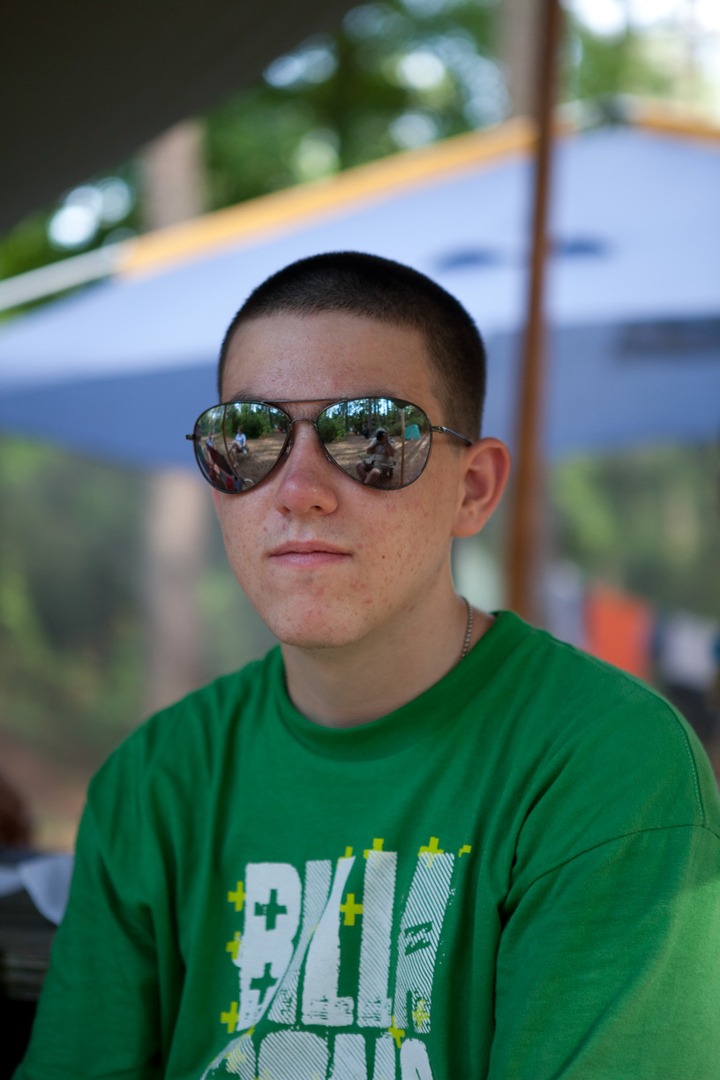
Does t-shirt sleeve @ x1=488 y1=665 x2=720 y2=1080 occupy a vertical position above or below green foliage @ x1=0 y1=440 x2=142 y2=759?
below

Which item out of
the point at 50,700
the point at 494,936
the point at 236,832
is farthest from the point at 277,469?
the point at 50,700

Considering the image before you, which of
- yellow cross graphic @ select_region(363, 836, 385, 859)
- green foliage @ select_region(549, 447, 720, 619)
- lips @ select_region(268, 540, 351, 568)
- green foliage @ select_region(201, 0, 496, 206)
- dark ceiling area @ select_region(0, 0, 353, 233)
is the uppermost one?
green foliage @ select_region(201, 0, 496, 206)

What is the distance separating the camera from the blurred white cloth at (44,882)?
7.06ft

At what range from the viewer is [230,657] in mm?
13039

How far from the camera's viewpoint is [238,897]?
66.7 inches

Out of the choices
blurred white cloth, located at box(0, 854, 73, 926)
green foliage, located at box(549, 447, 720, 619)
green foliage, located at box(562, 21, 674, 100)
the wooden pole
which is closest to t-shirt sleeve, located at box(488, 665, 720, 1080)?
blurred white cloth, located at box(0, 854, 73, 926)

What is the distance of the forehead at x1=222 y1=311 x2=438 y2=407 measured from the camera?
165 cm

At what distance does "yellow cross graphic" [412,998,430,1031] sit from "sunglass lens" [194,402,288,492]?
721 mm

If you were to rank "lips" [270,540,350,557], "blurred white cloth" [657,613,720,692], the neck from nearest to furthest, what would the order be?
"lips" [270,540,350,557]
the neck
"blurred white cloth" [657,613,720,692]

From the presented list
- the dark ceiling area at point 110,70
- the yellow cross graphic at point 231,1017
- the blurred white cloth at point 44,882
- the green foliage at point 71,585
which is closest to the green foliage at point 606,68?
the green foliage at point 71,585

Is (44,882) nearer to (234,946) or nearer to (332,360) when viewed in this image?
(234,946)

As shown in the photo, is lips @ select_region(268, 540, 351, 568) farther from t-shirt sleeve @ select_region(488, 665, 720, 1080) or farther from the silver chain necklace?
t-shirt sleeve @ select_region(488, 665, 720, 1080)

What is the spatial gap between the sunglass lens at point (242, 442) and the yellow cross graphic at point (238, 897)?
22.4 inches

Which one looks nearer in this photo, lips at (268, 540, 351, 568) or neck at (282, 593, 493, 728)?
lips at (268, 540, 351, 568)
